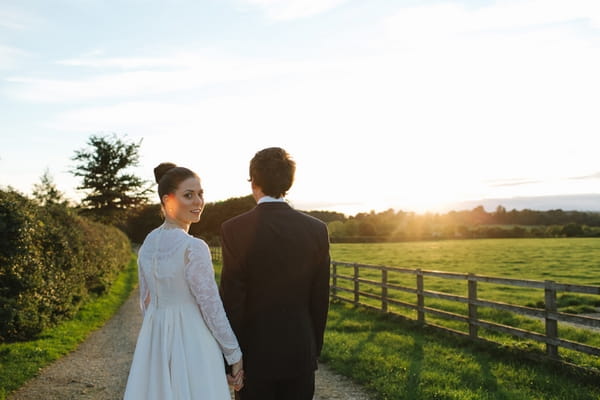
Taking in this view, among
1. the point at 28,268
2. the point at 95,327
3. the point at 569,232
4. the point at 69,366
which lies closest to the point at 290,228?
the point at 69,366

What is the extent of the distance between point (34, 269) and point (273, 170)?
7.81 m

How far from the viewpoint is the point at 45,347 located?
28.8ft

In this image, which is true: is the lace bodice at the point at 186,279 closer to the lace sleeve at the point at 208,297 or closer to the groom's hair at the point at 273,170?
the lace sleeve at the point at 208,297

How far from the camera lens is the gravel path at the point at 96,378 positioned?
6.30 metres

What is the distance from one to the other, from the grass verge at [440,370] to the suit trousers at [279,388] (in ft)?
9.53

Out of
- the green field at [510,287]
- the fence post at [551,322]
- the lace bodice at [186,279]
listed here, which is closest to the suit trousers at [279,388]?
the lace bodice at [186,279]

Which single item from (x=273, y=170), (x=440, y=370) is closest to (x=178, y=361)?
(x=273, y=170)

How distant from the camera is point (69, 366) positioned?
7.85 meters

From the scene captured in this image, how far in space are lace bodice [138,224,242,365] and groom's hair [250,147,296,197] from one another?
53cm

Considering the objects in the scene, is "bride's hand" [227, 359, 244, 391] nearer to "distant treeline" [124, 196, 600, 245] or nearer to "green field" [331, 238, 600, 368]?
"green field" [331, 238, 600, 368]

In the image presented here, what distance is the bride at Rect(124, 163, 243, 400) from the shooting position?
3.24 meters

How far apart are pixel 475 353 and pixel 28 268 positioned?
25.3 feet

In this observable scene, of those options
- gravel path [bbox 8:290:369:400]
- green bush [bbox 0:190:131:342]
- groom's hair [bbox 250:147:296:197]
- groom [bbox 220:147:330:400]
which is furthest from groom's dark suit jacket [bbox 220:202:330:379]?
green bush [bbox 0:190:131:342]

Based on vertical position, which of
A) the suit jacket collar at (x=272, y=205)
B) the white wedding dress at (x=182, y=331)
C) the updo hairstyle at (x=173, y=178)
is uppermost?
the updo hairstyle at (x=173, y=178)
